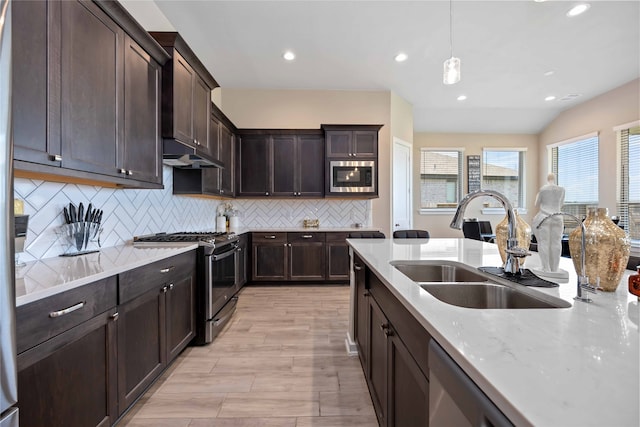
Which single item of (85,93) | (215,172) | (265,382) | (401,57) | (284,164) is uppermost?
(401,57)

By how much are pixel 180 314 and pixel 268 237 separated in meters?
2.18

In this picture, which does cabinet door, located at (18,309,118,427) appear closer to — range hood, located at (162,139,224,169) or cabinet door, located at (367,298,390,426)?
cabinet door, located at (367,298,390,426)

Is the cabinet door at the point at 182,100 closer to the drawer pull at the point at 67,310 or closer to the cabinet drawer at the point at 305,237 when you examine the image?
the drawer pull at the point at 67,310

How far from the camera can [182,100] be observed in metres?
2.45

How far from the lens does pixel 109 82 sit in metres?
1.73

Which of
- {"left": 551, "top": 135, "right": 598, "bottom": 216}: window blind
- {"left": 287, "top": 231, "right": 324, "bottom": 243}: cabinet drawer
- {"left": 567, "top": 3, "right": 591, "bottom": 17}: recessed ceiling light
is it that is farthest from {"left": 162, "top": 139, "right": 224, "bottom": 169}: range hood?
{"left": 551, "top": 135, "right": 598, "bottom": 216}: window blind

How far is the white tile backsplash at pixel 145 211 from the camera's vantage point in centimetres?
161

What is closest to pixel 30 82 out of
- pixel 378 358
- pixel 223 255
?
pixel 223 255

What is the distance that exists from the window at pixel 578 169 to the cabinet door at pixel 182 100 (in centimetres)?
632

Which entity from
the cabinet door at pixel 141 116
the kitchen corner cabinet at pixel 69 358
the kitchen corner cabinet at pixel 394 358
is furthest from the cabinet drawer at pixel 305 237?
the kitchen corner cabinet at pixel 69 358

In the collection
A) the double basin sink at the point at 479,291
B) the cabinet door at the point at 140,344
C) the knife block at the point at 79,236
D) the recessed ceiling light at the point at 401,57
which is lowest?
the cabinet door at the point at 140,344

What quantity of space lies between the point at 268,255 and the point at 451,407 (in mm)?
3825

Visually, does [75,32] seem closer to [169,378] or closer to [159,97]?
[159,97]

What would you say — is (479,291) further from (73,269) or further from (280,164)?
(280,164)
